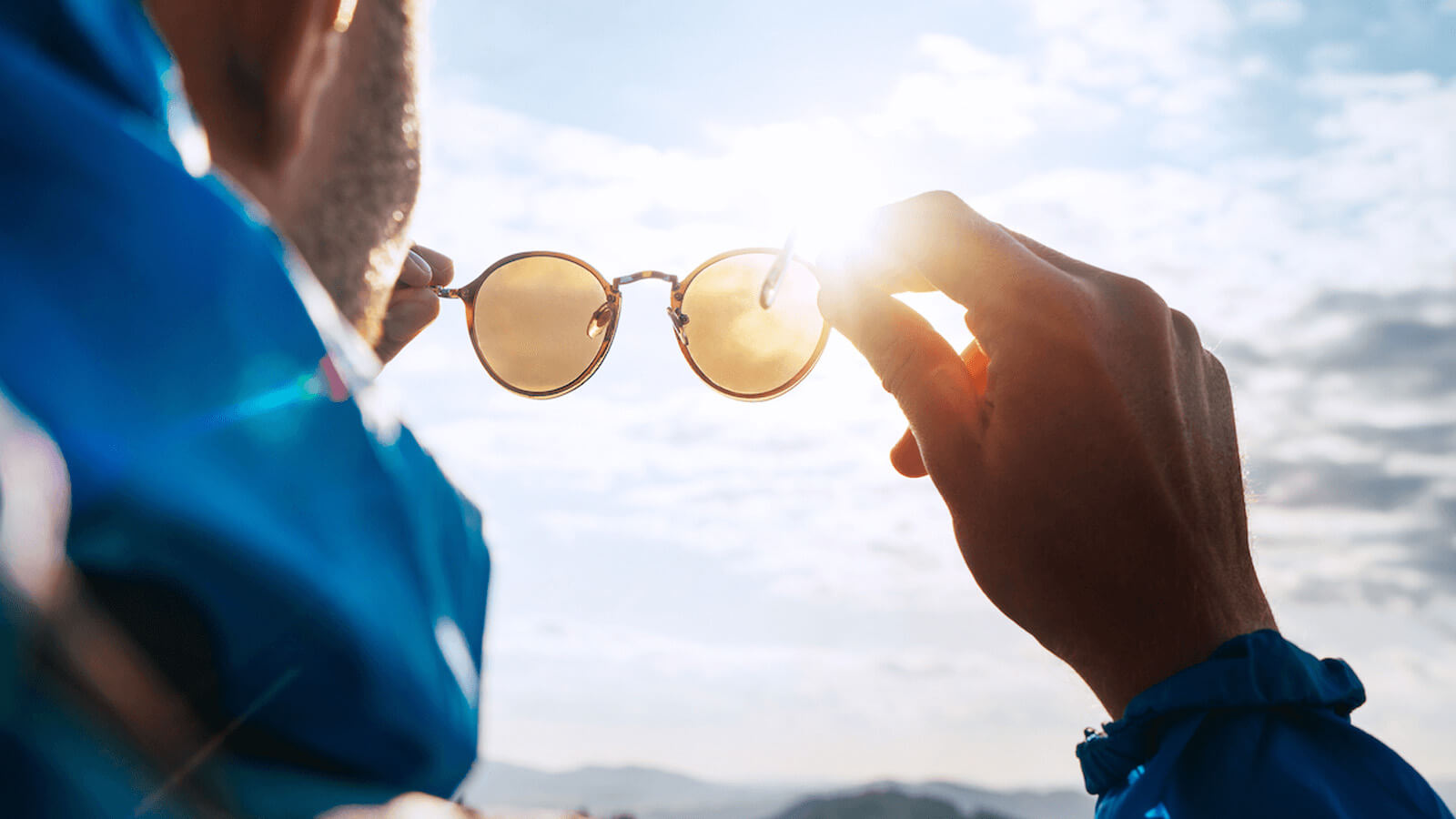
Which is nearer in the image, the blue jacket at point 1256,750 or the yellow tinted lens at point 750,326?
the blue jacket at point 1256,750

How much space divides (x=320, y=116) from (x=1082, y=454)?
0.98 m

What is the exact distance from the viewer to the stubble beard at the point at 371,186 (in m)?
0.92

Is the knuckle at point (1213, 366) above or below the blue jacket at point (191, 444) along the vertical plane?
above

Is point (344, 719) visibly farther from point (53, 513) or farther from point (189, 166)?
point (189, 166)

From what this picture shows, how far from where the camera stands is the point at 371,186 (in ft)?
3.25

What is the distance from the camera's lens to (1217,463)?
4.23 ft

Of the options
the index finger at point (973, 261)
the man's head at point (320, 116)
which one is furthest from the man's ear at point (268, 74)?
the index finger at point (973, 261)

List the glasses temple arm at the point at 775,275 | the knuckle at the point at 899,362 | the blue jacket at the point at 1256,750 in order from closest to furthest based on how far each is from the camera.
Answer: the blue jacket at the point at 1256,750
the knuckle at the point at 899,362
the glasses temple arm at the point at 775,275

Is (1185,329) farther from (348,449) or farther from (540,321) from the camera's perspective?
(540,321)

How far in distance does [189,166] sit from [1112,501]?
42.1 inches

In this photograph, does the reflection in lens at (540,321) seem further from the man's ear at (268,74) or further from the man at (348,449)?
the man's ear at (268,74)

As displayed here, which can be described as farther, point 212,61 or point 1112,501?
point 1112,501

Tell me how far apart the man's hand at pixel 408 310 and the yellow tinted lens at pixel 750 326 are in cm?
88

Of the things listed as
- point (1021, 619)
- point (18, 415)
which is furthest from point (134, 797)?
point (1021, 619)
